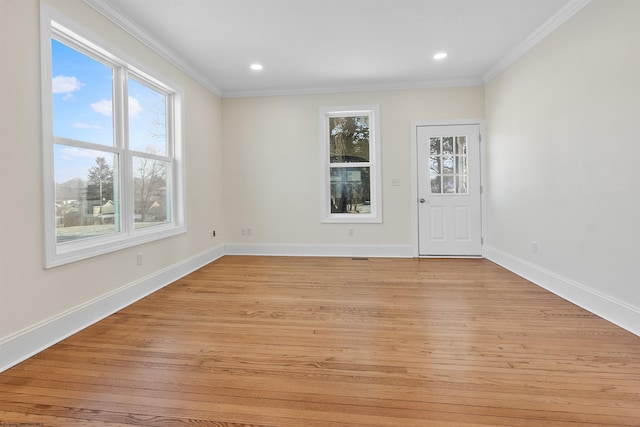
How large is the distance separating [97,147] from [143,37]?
4.24 feet

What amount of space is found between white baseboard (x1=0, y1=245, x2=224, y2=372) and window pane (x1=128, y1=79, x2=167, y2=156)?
140 cm

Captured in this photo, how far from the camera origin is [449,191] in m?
4.75

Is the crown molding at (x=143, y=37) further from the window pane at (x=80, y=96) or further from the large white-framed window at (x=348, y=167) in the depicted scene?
the large white-framed window at (x=348, y=167)

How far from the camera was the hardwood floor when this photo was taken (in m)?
1.44

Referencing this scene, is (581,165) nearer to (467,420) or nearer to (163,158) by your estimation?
(467,420)

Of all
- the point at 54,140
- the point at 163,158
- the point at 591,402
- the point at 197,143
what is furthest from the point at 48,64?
the point at 591,402

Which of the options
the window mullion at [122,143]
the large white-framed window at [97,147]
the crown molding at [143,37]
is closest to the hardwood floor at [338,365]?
the large white-framed window at [97,147]

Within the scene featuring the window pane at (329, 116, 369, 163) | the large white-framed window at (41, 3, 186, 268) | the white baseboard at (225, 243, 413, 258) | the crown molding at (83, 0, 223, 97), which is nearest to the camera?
the large white-framed window at (41, 3, 186, 268)

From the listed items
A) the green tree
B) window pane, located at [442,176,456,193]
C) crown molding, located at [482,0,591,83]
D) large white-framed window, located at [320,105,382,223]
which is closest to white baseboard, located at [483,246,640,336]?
window pane, located at [442,176,456,193]

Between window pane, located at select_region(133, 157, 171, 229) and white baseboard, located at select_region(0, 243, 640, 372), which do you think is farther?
window pane, located at select_region(133, 157, 171, 229)

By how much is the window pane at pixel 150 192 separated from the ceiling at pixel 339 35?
49.7 inches

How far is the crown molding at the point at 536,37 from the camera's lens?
2721 millimetres

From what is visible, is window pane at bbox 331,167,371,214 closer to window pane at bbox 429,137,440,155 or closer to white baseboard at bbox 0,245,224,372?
window pane at bbox 429,137,440,155

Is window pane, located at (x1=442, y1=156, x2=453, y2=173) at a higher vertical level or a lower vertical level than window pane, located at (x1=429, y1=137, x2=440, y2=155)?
lower
